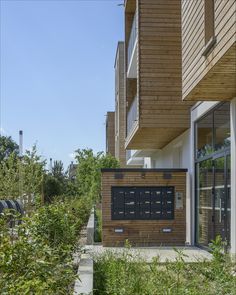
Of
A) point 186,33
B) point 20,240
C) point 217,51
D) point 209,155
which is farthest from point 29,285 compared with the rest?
point 209,155

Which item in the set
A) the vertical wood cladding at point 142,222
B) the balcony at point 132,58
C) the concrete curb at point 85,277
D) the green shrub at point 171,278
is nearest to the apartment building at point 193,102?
the vertical wood cladding at point 142,222

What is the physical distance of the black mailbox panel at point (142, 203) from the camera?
1588 centimetres

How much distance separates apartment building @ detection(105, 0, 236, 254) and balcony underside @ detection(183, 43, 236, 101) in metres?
0.02

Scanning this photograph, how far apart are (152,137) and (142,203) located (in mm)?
2864

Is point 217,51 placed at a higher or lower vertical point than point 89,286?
higher

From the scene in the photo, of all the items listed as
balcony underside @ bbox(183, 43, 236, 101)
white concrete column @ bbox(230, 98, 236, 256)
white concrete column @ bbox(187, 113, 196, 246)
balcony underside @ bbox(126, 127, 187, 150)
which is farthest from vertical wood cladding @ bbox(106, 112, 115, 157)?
balcony underside @ bbox(183, 43, 236, 101)

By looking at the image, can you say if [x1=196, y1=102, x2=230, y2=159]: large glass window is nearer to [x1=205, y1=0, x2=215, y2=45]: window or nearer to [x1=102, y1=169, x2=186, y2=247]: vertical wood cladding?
[x1=102, y1=169, x2=186, y2=247]: vertical wood cladding

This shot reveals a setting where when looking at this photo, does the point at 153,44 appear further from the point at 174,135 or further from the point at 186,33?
the point at 186,33

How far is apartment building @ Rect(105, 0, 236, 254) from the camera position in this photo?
31.6 ft

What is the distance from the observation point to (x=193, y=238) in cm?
1551

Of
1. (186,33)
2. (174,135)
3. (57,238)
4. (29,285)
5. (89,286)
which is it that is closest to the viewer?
(29,285)

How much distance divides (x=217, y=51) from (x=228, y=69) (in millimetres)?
617

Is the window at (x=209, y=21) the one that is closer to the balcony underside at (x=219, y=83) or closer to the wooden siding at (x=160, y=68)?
the balcony underside at (x=219, y=83)

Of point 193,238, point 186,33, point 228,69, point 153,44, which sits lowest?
point 193,238
